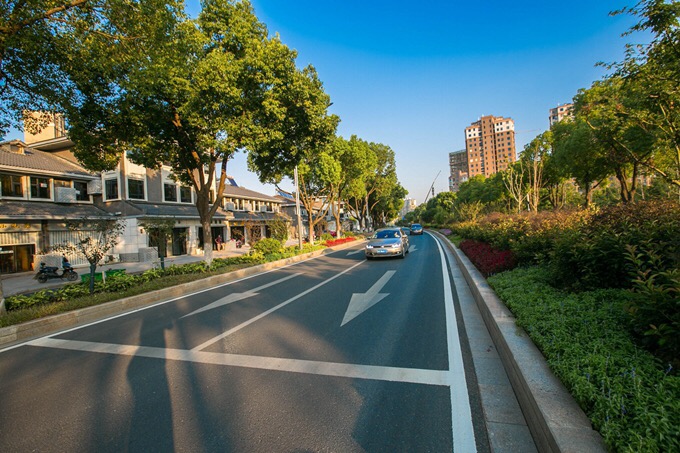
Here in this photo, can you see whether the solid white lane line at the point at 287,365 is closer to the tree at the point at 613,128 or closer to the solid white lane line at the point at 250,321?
the solid white lane line at the point at 250,321

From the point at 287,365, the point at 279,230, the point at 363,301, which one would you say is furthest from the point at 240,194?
the point at 287,365

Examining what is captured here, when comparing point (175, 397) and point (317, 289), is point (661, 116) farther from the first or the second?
point (175, 397)

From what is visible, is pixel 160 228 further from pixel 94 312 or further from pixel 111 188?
pixel 111 188

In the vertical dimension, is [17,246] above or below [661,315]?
above

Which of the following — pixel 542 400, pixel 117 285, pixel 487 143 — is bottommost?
pixel 542 400

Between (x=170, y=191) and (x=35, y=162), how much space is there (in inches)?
332

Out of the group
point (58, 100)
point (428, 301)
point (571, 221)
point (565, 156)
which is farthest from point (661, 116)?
point (58, 100)

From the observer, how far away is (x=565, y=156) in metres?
18.0

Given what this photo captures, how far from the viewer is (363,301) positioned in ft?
23.2

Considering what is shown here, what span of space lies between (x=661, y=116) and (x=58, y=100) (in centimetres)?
1797

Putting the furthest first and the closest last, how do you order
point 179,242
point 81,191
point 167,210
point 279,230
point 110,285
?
1. point 179,242
2. point 167,210
3. point 81,191
4. point 279,230
5. point 110,285

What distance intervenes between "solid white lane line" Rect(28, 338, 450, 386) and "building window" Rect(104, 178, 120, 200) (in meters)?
22.3

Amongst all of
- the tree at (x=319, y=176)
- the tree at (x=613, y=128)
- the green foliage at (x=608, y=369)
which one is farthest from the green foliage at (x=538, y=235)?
the tree at (x=319, y=176)

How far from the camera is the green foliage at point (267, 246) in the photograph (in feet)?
58.0
